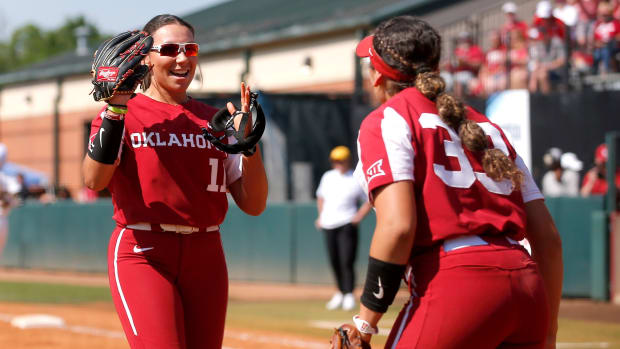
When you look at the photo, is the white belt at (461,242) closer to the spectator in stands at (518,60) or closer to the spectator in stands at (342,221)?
the spectator in stands at (342,221)

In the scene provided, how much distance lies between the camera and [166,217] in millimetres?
4098

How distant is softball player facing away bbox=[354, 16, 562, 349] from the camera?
3119mm

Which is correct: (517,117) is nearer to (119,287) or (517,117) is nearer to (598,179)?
(598,179)

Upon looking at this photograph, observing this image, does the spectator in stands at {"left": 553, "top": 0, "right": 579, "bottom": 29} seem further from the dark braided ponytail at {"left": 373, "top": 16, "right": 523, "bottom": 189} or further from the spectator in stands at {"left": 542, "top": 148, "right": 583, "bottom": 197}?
the dark braided ponytail at {"left": 373, "top": 16, "right": 523, "bottom": 189}

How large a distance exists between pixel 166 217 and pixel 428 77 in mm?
1373

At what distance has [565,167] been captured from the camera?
581 inches

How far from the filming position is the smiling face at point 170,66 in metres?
4.34

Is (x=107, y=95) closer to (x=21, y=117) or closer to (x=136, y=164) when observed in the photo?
(x=136, y=164)

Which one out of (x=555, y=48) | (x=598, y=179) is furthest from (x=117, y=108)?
(x=555, y=48)

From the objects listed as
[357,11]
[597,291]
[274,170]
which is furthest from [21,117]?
[597,291]

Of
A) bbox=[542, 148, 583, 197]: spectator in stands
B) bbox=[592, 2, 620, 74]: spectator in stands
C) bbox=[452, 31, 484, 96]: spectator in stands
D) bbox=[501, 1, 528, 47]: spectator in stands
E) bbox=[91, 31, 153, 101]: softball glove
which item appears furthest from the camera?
bbox=[452, 31, 484, 96]: spectator in stands

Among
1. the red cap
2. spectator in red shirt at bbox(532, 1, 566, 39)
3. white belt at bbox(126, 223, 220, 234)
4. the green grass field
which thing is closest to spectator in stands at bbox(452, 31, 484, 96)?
spectator in red shirt at bbox(532, 1, 566, 39)

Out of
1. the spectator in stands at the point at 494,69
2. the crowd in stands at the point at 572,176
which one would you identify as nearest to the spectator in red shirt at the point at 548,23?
the spectator in stands at the point at 494,69

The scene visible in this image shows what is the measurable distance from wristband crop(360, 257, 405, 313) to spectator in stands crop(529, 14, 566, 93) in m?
13.2
